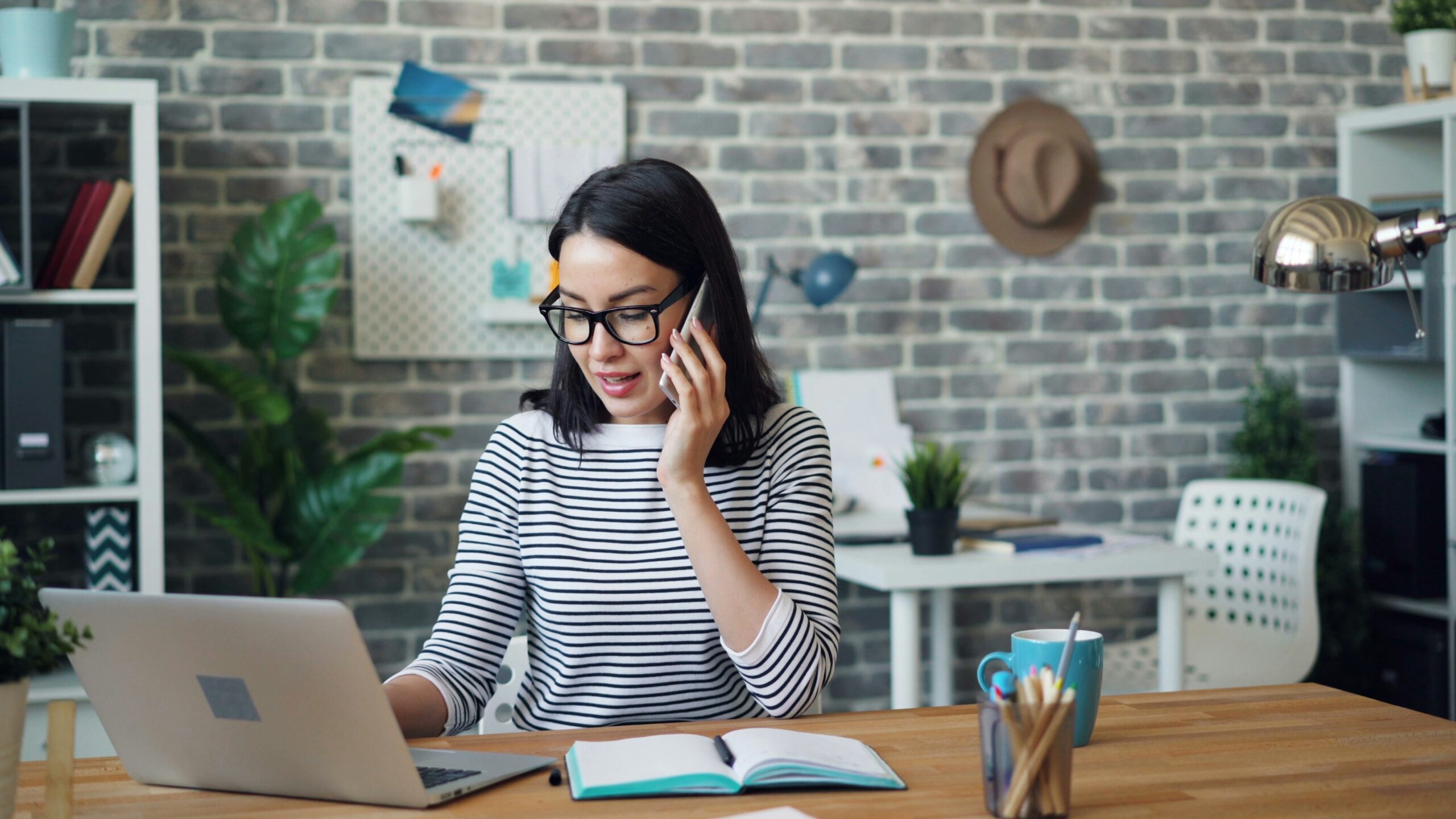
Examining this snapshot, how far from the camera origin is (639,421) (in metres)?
1.66

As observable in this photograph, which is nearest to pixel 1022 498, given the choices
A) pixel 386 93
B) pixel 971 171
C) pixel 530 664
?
pixel 971 171

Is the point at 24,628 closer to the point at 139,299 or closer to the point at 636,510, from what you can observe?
the point at 636,510

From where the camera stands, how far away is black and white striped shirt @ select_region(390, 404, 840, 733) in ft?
4.97

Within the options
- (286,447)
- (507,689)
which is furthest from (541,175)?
(507,689)

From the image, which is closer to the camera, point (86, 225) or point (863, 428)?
point (86, 225)

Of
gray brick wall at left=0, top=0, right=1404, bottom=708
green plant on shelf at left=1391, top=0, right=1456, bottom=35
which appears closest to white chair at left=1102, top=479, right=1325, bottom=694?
gray brick wall at left=0, top=0, right=1404, bottom=708

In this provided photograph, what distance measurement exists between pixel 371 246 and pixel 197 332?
1.50 ft

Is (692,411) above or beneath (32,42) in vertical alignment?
beneath

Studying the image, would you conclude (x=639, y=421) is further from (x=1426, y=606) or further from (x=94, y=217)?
(x=1426, y=606)

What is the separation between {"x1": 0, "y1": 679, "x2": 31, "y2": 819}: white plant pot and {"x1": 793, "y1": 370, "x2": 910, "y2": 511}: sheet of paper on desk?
2399mm

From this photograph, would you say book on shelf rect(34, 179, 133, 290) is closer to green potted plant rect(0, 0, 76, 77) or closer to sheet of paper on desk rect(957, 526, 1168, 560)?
green potted plant rect(0, 0, 76, 77)

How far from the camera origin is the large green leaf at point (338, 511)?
2854mm

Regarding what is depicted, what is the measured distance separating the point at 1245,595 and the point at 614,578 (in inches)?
80.9

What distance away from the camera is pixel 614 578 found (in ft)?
5.06
